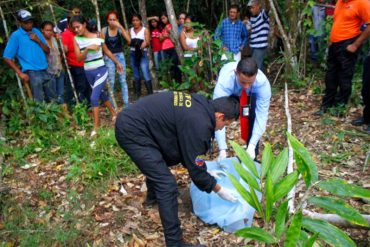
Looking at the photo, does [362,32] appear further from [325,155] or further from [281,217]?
[281,217]

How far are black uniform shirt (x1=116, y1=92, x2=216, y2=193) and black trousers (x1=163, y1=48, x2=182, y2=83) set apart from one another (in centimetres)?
479

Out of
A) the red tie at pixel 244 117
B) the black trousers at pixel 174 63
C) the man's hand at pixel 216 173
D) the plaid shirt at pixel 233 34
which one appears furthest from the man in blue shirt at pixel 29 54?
the man's hand at pixel 216 173

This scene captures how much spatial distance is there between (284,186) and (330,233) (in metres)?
0.27

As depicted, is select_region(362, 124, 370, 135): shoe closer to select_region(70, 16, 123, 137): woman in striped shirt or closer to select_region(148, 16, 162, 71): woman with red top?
select_region(70, 16, 123, 137): woman in striped shirt

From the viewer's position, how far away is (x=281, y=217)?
1.52m

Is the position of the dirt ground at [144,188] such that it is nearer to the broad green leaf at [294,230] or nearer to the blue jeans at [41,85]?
the blue jeans at [41,85]

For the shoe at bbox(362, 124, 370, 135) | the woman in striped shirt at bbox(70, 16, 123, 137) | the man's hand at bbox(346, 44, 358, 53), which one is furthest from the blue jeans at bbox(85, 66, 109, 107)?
the shoe at bbox(362, 124, 370, 135)

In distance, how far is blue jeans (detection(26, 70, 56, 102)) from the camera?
18.5 ft

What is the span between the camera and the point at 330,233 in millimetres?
1560

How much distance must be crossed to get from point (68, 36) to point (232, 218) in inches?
174

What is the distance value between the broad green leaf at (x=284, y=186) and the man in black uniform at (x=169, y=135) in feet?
3.67

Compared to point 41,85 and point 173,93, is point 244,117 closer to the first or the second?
point 173,93

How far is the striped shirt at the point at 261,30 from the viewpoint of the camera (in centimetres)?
666

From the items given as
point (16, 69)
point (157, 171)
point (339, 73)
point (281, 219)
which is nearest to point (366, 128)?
point (339, 73)
